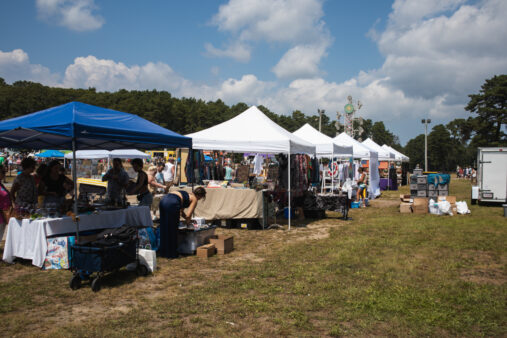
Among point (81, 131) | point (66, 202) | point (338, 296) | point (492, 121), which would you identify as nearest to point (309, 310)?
point (338, 296)

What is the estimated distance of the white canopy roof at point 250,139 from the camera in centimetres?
916

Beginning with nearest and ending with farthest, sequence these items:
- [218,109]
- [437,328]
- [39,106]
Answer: [437,328]
[39,106]
[218,109]

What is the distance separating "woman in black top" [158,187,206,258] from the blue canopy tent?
1.16 m

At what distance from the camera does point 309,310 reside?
13.8 ft

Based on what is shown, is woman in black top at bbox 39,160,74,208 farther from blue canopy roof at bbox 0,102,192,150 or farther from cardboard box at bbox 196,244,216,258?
cardboard box at bbox 196,244,216,258

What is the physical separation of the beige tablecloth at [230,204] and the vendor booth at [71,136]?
2823 mm

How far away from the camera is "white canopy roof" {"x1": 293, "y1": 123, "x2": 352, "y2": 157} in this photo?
43.9 feet

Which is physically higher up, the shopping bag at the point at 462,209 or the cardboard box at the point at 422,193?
the cardboard box at the point at 422,193

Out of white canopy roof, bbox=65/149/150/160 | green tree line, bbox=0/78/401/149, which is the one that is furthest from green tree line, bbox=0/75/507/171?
white canopy roof, bbox=65/149/150/160

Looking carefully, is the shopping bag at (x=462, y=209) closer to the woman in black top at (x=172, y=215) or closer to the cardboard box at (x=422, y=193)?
the cardboard box at (x=422, y=193)

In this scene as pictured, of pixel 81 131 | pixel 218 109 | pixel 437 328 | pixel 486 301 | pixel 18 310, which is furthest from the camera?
pixel 218 109

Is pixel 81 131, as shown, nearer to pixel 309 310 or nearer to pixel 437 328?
pixel 309 310

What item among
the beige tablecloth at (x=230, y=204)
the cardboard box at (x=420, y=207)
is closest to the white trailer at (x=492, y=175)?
the cardboard box at (x=420, y=207)

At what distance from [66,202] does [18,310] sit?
7.88 feet
